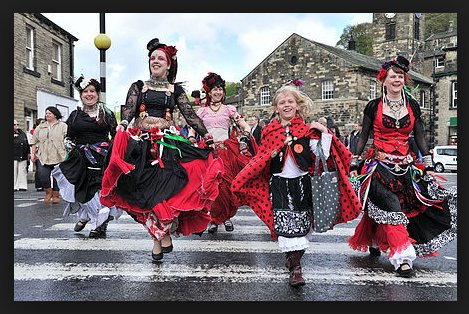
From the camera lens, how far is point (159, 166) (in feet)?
18.5

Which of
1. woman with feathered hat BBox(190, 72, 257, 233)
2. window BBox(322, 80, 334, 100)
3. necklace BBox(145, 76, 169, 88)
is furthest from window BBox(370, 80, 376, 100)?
necklace BBox(145, 76, 169, 88)

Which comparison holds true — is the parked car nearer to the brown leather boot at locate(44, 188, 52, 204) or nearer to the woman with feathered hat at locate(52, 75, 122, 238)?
the brown leather boot at locate(44, 188, 52, 204)

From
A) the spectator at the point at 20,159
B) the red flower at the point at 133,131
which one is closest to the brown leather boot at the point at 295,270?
the red flower at the point at 133,131

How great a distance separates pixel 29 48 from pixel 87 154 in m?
17.8

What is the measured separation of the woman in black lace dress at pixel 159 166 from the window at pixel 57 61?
2206 cm

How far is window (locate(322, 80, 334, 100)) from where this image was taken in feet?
148

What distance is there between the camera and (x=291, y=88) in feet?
17.3

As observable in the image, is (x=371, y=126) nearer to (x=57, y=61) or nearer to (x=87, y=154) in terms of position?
(x=87, y=154)

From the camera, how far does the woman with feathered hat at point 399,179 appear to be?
5520 millimetres

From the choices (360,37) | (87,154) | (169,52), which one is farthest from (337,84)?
(360,37)

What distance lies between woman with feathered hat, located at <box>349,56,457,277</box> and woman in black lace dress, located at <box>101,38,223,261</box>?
1788 millimetres

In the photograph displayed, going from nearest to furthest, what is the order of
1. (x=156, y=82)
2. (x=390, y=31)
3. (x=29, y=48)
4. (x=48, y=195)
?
(x=156, y=82)
(x=48, y=195)
(x=29, y=48)
(x=390, y=31)

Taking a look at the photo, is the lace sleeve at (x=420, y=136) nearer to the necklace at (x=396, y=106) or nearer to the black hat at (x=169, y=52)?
the necklace at (x=396, y=106)
